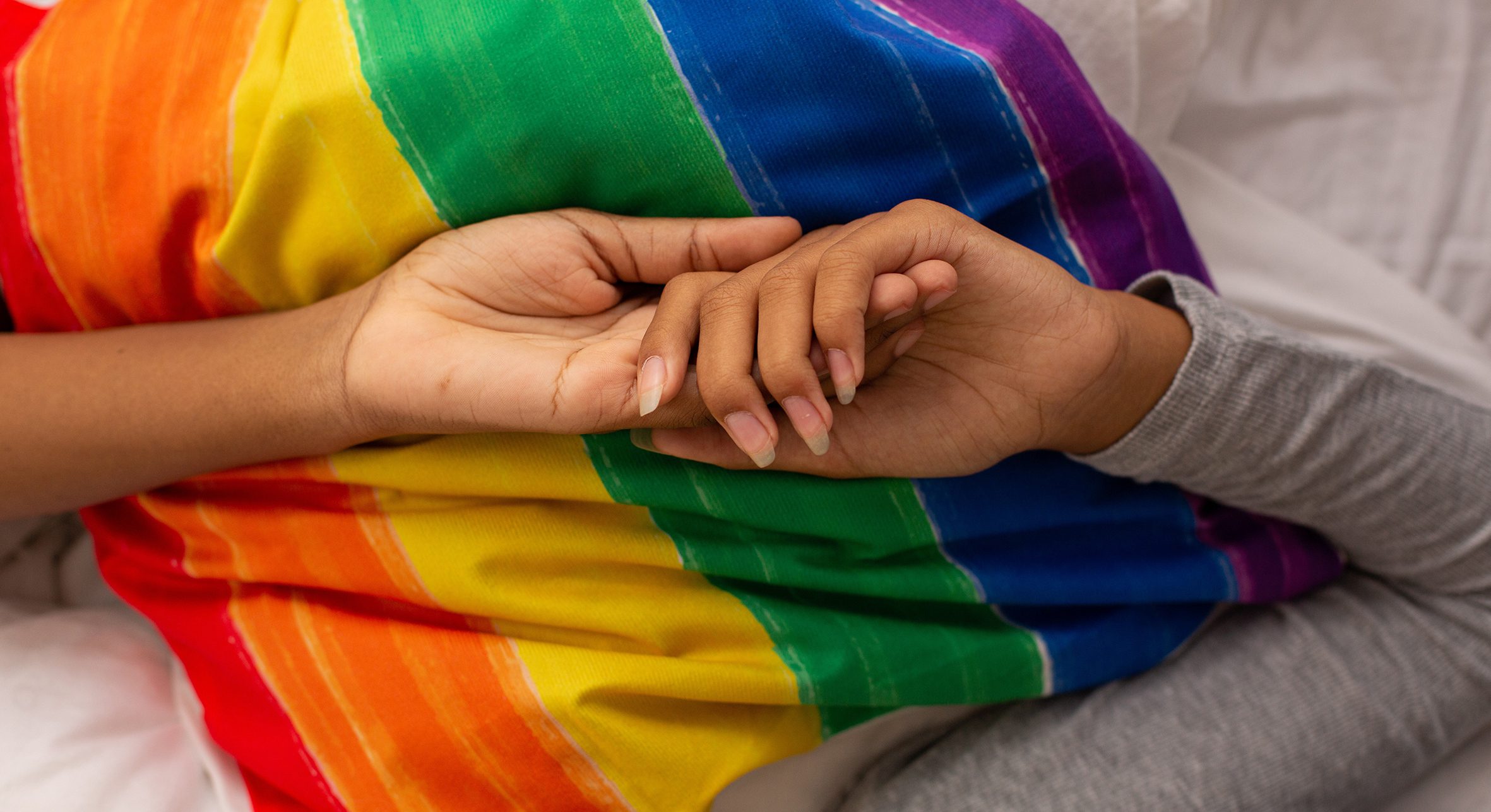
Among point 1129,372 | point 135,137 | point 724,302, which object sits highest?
point 135,137

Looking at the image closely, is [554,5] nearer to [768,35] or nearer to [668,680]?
[768,35]

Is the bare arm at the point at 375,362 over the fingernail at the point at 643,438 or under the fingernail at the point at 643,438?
over

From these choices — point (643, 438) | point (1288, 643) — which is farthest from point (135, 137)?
point (1288, 643)

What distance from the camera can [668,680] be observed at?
679 mm

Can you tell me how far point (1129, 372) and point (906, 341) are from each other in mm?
189

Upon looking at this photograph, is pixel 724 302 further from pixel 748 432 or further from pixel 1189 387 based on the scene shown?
pixel 1189 387

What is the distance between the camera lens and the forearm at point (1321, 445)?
27.6 inches

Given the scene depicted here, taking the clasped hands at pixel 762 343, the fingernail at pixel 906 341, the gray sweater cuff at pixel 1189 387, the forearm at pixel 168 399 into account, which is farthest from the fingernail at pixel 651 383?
the gray sweater cuff at pixel 1189 387

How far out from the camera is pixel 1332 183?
3.34 feet

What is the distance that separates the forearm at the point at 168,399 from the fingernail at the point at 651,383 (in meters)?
0.28

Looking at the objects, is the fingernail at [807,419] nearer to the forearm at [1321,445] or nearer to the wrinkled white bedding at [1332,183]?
the forearm at [1321,445]

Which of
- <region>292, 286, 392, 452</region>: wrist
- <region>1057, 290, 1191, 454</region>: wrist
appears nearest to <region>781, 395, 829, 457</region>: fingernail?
<region>1057, 290, 1191, 454</region>: wrist

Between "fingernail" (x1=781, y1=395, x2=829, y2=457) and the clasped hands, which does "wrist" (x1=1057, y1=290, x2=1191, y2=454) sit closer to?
the clasped hands

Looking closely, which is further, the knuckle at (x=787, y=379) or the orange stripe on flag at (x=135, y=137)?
the orange stripe on flag at (x=135, y=137)
